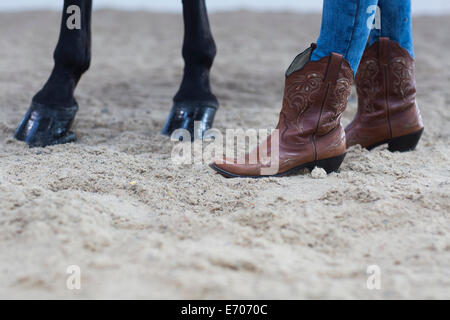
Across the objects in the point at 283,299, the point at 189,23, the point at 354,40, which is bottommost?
the point at 283,299

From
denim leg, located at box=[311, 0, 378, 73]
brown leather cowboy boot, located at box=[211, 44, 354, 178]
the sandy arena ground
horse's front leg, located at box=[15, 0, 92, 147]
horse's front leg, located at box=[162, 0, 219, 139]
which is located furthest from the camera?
horse's front leg, located at box=[162, 0, 219, 139]

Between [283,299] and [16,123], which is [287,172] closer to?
[283,299]

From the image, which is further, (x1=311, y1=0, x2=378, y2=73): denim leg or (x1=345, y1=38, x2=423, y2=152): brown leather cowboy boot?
(x1=345, y1=38, x2=423, y2=152): brown leather cowboy boot

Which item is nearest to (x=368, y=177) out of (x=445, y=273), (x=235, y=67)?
(x=445, y=273)

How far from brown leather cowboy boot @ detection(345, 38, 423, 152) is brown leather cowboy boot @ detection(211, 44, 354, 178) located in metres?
0.27

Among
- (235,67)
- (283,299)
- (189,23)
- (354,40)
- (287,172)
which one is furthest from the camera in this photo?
(235,67)

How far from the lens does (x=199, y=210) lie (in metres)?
1.22

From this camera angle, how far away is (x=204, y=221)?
112 centimetres

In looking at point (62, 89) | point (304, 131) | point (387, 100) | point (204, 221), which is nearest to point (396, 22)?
point (387, 100)

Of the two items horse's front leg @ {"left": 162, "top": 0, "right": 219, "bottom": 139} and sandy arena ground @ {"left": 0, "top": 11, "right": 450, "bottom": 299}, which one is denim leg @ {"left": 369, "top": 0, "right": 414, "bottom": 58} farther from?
horse's front leg @ {"left": 162, "top": 0, "right": 219, "bottom": 139}

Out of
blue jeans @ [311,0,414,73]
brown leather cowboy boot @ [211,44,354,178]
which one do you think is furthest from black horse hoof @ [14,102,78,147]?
blue jeans @ [311,0,414,73]

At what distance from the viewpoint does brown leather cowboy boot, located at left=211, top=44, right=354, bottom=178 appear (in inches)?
55.3

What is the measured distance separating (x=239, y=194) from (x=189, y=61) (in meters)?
0.80

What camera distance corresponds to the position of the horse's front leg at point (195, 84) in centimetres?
188
